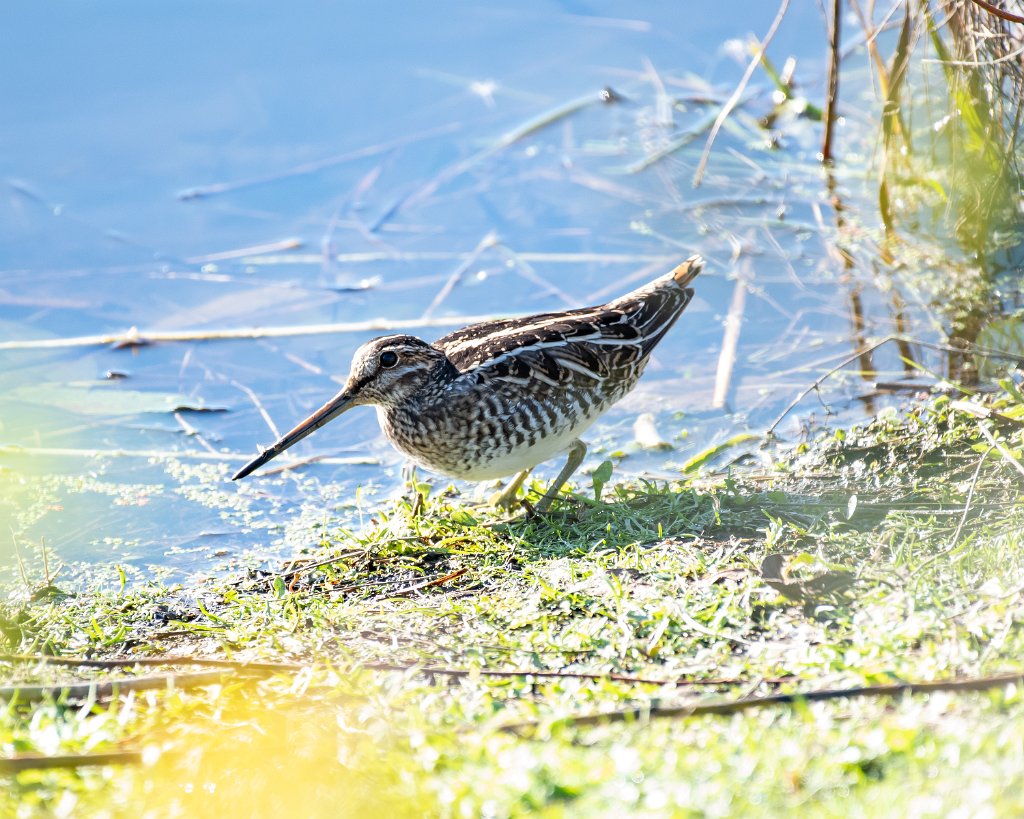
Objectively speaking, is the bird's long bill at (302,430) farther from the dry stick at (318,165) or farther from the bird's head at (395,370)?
the dry stick at (318,165)

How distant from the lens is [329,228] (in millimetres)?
8688

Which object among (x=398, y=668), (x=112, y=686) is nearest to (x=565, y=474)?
(x=398, y=668)

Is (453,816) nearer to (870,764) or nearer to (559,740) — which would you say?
(559,740)

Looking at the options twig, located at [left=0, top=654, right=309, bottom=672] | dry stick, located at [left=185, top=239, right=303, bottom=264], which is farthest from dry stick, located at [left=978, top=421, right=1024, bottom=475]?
dry stick, located at [left=185, top=239, right=303, bottom=264]

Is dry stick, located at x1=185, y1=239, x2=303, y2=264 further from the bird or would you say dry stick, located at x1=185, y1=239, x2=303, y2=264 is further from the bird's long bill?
the bird's long bill

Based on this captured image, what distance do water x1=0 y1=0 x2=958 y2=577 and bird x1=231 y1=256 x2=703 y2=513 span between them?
768mm

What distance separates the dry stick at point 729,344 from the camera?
6.94 meters

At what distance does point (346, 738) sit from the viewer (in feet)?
11.2

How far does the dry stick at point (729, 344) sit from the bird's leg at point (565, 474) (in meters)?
1.26

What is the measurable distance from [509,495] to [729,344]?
221 cm

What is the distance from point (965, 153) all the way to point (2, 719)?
5.70 metres

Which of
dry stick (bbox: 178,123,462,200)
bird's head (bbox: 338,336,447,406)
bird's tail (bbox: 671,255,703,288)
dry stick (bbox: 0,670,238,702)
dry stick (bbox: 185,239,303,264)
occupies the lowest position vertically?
dry stick (bbox: 0,670,238,702)

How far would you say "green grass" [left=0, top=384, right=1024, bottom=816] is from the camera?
9.80 feet

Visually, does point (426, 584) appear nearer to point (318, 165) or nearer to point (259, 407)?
point (259, 407)
